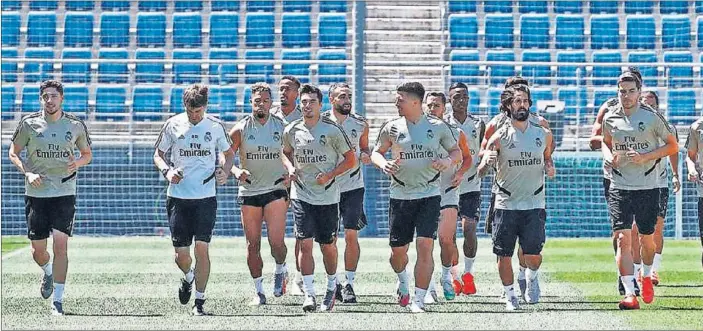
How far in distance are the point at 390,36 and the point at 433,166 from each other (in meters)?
15.1

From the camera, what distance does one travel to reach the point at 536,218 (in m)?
10.5

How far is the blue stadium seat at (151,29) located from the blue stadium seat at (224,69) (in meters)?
1.19

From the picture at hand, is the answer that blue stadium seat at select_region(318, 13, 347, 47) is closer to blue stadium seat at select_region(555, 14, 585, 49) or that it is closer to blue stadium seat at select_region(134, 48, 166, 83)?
blue stadium seat at select_region(134, 48, 166, 83)

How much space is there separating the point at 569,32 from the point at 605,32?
80cm

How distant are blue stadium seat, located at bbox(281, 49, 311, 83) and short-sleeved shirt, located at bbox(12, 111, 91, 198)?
9.75 m

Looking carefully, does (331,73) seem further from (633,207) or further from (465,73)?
(633,207)

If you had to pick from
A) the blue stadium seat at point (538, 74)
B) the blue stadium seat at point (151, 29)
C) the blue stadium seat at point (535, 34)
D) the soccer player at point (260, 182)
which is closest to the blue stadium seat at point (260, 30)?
the blue stadium seat at point (151, 29)

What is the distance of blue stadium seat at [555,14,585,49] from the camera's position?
25.5 meters

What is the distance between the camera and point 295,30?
25406mm

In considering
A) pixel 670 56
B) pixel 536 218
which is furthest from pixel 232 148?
pixel 670 56

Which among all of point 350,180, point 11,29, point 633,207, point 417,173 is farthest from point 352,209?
point 11,29

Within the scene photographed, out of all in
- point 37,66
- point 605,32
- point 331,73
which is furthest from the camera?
point 605,32

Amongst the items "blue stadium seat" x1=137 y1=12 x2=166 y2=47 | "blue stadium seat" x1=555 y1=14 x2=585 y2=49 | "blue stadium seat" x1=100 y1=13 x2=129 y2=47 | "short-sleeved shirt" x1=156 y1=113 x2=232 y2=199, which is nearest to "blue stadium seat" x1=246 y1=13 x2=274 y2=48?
"blue stadium seat" x1=137 y1=12 x2=166 y2=47

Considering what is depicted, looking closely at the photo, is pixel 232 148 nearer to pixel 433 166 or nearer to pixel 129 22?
pixel 433 166
